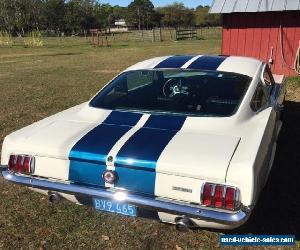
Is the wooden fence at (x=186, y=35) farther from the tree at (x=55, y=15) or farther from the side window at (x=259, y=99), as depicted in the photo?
the tree at (x=55, y=15)

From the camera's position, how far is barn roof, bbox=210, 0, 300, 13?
12969mm

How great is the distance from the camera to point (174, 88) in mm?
4375

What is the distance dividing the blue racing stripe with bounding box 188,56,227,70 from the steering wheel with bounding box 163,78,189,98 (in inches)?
9.5

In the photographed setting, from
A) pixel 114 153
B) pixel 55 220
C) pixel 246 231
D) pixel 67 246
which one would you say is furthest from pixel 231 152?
pixel 55 220

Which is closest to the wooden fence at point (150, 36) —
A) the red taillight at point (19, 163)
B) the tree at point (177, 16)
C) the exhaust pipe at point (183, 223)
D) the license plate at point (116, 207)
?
the red taillight at point (19, 163)

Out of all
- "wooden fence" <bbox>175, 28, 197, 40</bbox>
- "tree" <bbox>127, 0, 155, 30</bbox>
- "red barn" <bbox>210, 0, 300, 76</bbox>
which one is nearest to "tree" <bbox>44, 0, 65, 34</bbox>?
"tree" <bbox>127, 0, 155, 30</bbox>

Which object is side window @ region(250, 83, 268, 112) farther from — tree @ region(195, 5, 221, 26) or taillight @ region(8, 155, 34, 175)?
tree @ region(195, 5, 221, 26)

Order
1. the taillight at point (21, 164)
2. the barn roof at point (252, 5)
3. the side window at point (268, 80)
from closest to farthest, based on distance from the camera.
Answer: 1. the taillight at point (21, 164)
2. the side window at point (268, 80)
3. the barn roof at point (252, 5)

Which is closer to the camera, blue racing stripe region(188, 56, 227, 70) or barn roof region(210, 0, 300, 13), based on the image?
blue racing stripe region(188, 56, 227, 70)

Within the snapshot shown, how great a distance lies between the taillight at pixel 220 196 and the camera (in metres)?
2.91

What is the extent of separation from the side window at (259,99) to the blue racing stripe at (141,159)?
111 cm

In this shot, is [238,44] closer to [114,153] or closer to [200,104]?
[200,104]

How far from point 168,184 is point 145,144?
0.43 meters

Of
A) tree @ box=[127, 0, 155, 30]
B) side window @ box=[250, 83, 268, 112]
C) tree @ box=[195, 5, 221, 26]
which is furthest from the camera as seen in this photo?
tree @ box=[127, 0, 155, 30]
